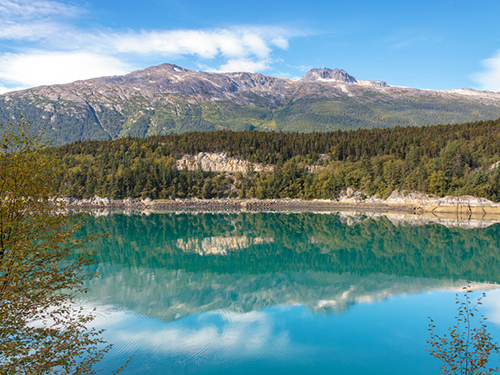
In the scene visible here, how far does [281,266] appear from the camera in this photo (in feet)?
98.1

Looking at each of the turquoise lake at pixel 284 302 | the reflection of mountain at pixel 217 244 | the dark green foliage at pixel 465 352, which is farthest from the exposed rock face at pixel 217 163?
the dark green foliage at pixel 465 352

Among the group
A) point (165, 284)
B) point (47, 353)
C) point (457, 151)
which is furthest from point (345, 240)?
point (457, 151)

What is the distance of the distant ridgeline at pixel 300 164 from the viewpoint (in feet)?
300

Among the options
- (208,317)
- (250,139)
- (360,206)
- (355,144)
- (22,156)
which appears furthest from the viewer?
(250,139)

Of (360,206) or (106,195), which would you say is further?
(106,195)

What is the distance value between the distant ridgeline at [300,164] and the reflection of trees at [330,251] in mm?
43220

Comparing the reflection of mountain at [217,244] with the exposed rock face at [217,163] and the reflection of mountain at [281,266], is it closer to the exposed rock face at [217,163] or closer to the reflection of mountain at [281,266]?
the reflection of mountain at [281,266]

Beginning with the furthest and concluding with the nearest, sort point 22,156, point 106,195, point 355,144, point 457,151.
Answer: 1. point 355,144
2. point 106,195
3. point 457,151
4. point 22,156

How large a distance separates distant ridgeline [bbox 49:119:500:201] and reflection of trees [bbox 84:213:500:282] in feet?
142

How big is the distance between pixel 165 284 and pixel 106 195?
98219 millimetres

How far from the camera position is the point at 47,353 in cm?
962

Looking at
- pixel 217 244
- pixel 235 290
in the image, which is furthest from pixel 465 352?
pixel 217 244

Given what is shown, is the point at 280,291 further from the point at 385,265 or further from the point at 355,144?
the point at 355,144

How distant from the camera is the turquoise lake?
41.3 ft
